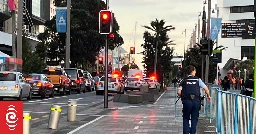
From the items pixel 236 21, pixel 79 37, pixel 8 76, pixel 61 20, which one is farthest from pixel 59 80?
pixel 236 21

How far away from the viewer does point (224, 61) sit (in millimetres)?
105000

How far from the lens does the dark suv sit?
144 feet

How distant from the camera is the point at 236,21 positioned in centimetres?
10362

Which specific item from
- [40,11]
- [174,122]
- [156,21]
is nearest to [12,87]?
[174,122]

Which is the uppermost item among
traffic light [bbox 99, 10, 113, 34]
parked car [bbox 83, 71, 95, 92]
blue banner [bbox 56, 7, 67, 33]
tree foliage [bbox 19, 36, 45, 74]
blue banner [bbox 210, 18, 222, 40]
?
blue banner [bbox 56, 7, 67, 33]

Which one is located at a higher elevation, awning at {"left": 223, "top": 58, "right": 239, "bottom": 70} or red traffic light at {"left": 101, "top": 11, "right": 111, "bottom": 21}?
red traffic light at {"left": 101, "top": 11, "right": 111, "bottom": 21}

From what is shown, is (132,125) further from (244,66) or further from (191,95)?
(244,66)

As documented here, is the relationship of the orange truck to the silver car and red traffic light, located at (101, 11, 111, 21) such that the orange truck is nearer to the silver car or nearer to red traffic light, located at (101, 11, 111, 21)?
the silver car

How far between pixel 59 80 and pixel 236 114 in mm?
29798

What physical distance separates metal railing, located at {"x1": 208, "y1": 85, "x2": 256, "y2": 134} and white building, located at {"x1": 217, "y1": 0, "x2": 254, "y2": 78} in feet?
288

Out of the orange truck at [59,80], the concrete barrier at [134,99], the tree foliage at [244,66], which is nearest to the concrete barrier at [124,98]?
the concrete barrier at [134,99]

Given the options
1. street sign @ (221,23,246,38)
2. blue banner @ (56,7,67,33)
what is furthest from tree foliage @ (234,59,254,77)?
blue banner @ (56,7,67,33)

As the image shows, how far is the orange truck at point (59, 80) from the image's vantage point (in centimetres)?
3919

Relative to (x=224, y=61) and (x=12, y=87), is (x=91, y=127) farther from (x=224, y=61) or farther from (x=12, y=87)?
(x=224, y=61)
